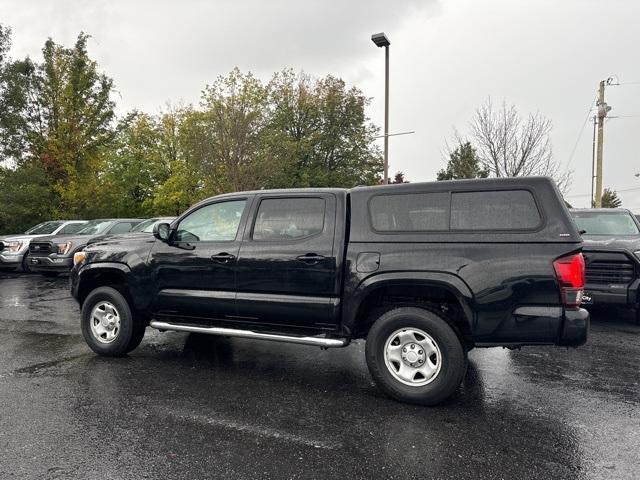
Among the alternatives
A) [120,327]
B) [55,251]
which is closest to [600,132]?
[120,327]

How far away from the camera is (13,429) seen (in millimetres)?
3395

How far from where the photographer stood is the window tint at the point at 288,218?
4.49 meters

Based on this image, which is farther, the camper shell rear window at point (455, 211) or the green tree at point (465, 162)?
the green tree at point (465, 162)

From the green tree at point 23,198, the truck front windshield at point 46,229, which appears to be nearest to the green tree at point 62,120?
the green tree at point 23,198

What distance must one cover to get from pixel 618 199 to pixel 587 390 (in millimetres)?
76831

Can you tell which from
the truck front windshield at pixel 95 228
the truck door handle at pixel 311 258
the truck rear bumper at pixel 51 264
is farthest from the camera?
the truck front windshield at pixel 95 228

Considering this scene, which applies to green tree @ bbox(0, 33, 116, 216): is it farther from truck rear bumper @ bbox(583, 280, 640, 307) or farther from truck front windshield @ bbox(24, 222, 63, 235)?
truck rear bumper @ bbox(583, 280, 640, 307)

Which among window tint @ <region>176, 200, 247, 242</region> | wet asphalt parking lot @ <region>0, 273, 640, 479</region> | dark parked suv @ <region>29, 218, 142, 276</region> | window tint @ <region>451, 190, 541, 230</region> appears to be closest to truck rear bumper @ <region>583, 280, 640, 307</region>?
wet asphalt parking lot @ <region>0, 273, 640, 479</region>

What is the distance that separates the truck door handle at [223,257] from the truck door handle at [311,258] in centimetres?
80

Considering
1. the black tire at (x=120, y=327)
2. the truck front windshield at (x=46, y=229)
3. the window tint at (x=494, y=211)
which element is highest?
the window tint at (x=494, y=211)

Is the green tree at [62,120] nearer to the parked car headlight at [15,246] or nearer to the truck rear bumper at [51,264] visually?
the parked car headlight at [15,246]

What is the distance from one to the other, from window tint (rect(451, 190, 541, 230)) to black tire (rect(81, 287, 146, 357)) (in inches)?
149

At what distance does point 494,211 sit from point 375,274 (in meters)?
1.16

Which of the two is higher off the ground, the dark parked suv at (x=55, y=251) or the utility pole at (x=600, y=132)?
the utility pole at (x=600, y=132)
